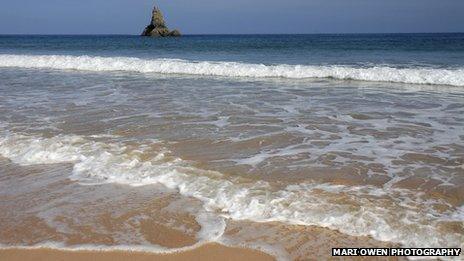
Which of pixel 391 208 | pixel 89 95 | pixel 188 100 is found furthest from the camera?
pixel 89 95

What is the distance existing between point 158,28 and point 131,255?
96746 mm

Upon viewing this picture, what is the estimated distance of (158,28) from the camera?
95.7 meters

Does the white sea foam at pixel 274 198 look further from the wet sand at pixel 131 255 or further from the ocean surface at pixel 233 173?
the wet sand at pixel 131 255

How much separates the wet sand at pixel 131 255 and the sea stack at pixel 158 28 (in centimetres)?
9547

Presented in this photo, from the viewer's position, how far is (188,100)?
1117 centimetres

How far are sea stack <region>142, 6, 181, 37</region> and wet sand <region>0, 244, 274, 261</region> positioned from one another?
95.5 metres

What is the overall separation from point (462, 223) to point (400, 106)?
265 inches

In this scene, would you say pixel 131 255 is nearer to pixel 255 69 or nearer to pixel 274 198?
pixel 274 198

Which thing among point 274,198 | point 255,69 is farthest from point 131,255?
point 255,69

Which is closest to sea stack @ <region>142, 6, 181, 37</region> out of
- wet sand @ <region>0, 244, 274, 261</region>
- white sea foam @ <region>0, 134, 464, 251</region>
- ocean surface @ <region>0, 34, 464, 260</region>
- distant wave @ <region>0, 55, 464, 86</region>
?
distant wave @ <region>0, 55, 464, 86</region>

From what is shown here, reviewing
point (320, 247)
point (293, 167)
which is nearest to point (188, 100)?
point (293, 167)

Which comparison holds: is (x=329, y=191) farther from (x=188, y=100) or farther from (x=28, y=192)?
(x=188, y=100)

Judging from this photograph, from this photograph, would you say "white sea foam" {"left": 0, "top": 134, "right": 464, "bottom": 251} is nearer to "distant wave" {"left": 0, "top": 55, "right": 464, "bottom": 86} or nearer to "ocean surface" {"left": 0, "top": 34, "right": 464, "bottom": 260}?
"ocean surface" {"left": 0, "top": 34, "right": 464, "bottom": 260}

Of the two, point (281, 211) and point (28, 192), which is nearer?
point (281, 211)
